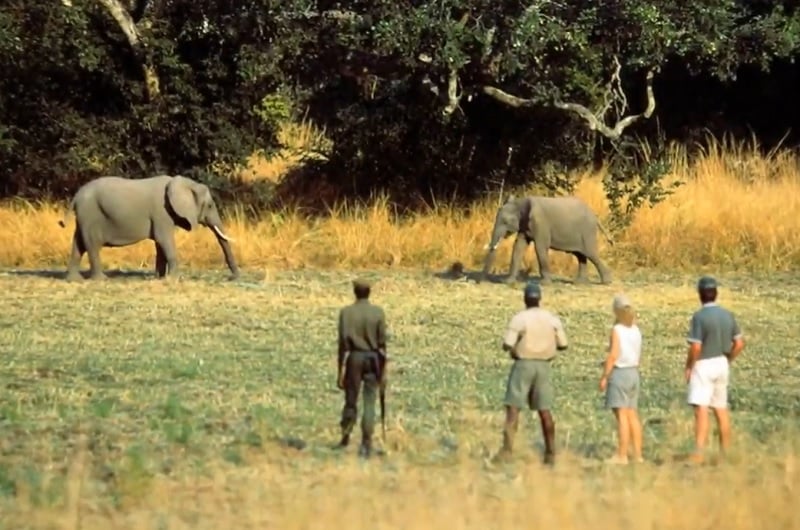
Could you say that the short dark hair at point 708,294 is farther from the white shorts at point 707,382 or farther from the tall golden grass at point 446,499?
the tall golden grass at point 446,499

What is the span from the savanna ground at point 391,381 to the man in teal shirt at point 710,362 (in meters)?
0.25

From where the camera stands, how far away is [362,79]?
2834cm

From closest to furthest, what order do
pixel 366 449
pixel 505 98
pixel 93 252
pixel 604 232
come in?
pixel 366 449 → pixel 93 252 → pixel 604 232 → pixel 505 98

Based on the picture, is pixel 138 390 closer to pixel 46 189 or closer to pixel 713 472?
pixel 713 472

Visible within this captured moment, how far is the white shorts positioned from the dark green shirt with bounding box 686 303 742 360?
0.05m

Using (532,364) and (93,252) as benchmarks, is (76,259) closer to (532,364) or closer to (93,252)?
(93,252)

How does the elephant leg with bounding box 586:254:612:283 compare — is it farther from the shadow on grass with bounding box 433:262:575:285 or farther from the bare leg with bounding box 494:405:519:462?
the bare leg with bounding box 494:405:519:462

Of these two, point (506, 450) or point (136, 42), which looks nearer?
point (506, 450)

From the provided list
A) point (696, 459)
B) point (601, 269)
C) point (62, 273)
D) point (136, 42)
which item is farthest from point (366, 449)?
point (136, 42)

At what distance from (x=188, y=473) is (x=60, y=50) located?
682 inches

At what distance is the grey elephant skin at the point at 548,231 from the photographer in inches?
914

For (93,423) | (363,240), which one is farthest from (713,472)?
(363,240)

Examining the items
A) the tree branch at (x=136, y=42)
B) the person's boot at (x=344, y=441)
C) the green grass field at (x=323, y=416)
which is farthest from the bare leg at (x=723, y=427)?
the tree branch at (x=136, y=42)

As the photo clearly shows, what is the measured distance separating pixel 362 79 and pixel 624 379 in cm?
1747
